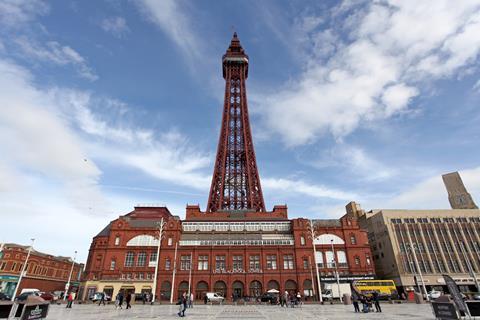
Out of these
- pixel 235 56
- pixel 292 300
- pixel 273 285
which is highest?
pixel 235 56

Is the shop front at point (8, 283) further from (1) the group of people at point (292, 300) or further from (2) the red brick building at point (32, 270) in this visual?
(1) the group of people at point (292, 300)

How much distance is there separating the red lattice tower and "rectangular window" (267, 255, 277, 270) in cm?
1255

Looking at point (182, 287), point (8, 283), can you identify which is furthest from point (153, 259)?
point (8, 283)

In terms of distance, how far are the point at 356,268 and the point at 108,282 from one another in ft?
138

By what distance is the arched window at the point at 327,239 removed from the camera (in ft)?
166

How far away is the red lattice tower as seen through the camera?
2473 inches

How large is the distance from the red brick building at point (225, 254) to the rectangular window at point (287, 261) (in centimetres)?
8

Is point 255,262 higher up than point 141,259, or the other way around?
point 141,259

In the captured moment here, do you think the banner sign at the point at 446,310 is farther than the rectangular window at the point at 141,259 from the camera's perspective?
No

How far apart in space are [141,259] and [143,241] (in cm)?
314

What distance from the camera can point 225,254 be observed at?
49031 mm

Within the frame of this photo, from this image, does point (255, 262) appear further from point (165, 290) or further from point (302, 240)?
point (165, 290)

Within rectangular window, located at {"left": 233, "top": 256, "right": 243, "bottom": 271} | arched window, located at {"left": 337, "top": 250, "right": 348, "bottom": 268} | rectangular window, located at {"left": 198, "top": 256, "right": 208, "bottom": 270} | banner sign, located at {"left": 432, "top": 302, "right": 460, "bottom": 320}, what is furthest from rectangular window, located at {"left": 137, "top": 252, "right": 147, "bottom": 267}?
banner sign, located at {"left": 432, "top": 302, "right": 460, "bottom": 320}

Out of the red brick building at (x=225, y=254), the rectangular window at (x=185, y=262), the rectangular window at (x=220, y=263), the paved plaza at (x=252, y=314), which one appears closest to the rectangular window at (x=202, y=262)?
the red brick building at (x=225, y=254)
